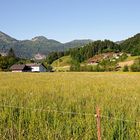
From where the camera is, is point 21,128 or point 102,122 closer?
point 102,122

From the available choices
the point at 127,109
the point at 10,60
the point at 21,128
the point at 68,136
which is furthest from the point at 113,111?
the point at 10,60

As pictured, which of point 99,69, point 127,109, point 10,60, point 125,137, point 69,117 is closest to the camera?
point 125,137

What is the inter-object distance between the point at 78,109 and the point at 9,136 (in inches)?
83.4

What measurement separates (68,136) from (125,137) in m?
1.17

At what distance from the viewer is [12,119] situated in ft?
29.1

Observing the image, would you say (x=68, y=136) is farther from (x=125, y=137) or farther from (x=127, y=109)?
(x=127, y=109)

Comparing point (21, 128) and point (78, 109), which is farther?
point (78, 109)

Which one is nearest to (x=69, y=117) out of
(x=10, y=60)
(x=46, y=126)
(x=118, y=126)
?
(x=46, y=126)

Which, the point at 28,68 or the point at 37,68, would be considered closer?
the point at 37,68

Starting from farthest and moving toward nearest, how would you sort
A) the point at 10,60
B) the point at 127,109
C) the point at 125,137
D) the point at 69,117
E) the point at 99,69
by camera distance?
the point at 10,60
the point at 99,69
the point at 127,109
the point at 69,117
the point at 125,137

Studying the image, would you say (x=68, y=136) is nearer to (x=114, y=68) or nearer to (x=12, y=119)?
(x=12, y=119)

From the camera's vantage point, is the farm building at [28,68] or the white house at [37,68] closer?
the farm building at [28,68]

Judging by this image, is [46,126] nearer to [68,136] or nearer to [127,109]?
[68,136]

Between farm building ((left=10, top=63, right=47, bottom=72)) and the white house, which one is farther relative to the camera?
the white house
